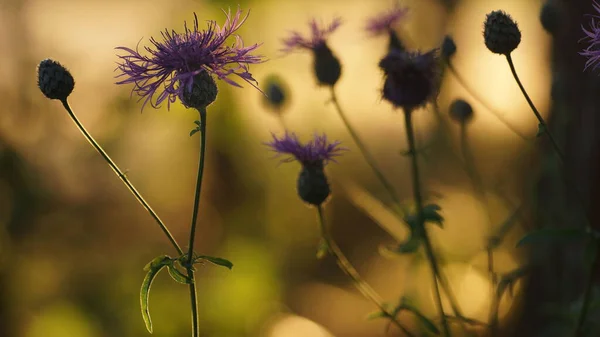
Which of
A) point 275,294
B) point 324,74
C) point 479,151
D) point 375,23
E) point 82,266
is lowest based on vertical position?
point 82,266

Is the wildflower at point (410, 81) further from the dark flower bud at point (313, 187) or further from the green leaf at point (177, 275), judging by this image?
the green leaf at point (177, 275)

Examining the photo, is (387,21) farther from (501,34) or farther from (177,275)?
(177,275)

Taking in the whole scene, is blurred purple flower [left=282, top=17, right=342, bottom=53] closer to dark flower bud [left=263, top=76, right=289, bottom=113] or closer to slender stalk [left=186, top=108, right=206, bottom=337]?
dark flower bud [left=263, top=76, right=289, bottom=113]

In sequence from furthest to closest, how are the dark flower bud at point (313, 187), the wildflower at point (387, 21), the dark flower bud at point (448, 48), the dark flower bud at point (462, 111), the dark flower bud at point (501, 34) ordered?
1. the wildflower at point (387, 21)
2. the dark flower bud at point (462, 111)
3. the dark flower bud at point (448, 48)
4. the dark flower bud at point (313, 187)
5. the dark flower bud at point (501, 34)

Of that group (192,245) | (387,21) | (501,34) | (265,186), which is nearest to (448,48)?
(387,21)

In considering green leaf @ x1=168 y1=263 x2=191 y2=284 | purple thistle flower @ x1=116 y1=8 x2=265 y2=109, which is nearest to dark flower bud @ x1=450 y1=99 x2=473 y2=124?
purple thistle flower @ x1=116 y1=8 x2=265 y2=109

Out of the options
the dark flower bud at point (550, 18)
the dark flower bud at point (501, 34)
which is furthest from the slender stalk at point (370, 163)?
the dark flower bud at point (550, 18)

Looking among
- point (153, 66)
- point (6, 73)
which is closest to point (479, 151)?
point (6, 73)

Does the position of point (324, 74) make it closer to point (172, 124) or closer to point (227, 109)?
point (172, 124)
